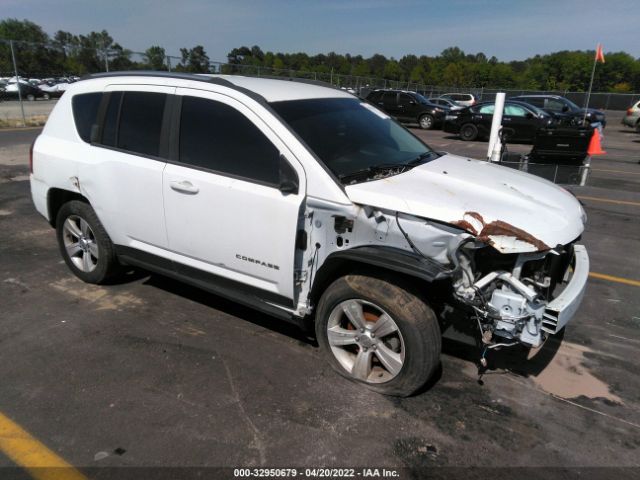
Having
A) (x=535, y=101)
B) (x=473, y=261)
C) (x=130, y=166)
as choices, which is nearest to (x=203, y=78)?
(x=130, y=166)

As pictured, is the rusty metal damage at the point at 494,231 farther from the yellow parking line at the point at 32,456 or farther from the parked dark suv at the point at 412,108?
the parked dark suv at the point at 412,108

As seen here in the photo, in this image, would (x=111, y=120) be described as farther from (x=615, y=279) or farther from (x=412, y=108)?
(x=412, y=108)

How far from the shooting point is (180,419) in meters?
2.79

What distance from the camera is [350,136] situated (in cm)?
355

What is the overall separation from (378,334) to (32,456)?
201 cm

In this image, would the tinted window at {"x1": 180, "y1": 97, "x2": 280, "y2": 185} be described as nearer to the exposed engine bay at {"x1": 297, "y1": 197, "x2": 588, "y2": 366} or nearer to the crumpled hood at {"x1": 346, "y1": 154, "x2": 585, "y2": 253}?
the exposed engine bay at {"x1": 297, "y1": 197, "x2": 588, "y2": 366}

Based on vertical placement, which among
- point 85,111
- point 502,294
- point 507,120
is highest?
point 85,111

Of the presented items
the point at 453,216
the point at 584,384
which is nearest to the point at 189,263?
the point at 453,216

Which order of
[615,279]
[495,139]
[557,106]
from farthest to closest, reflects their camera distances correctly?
1. [557,106]
2. [495,139]
3. [615,279]

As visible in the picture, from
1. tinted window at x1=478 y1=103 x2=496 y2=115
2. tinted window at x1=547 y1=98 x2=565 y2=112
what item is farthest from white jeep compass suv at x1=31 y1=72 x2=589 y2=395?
tinted window at x1=547 y1=98 x2=565 y2=112

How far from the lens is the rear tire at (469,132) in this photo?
18.8 m

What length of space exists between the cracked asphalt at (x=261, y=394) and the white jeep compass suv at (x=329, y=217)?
14.6 inches

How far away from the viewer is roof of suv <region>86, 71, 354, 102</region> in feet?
11.2

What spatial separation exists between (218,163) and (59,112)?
212cm
